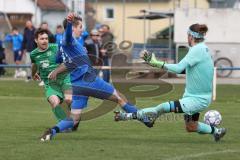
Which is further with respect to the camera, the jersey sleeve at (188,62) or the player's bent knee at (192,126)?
the player's bent knee at (192,126)

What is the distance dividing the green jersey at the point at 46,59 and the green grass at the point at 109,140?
1.07m

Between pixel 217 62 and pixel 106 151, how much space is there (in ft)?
68.8

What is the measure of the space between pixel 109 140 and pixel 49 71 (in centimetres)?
191

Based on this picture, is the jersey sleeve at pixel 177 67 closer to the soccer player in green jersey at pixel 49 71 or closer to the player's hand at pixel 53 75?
the player's hand at pixel 53 75

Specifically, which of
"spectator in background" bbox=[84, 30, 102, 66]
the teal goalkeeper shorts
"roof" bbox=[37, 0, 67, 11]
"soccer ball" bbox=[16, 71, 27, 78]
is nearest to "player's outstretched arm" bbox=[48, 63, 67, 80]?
the teal goalkeeper shorts

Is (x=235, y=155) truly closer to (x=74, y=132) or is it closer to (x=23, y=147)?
(x=23, y=147)

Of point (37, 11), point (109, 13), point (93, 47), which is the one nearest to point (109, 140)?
point (93, 47)

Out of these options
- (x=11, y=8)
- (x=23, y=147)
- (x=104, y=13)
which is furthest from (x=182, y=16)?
(x=104, y=13)

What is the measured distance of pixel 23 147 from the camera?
1101cm

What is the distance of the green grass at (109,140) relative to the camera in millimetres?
10184

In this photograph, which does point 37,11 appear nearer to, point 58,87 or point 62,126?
point 58,87

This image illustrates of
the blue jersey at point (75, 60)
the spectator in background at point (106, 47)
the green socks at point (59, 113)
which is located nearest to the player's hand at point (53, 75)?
the blue jersey at point (75, 60)

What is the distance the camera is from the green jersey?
43.2ft

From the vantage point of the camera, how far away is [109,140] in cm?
1209
